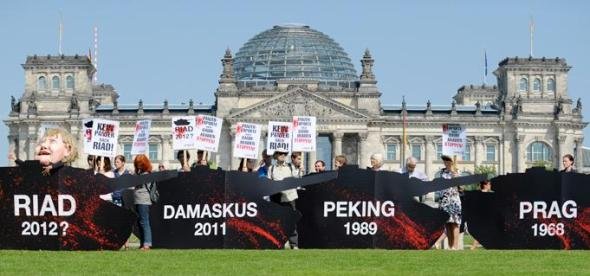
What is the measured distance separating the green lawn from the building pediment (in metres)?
105

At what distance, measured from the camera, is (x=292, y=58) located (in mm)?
143750

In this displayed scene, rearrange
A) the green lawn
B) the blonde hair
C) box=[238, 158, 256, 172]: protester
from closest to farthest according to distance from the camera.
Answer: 1. the green lawn
2. the blonde hair
3. box=[238, 158, 256, 172]: protester

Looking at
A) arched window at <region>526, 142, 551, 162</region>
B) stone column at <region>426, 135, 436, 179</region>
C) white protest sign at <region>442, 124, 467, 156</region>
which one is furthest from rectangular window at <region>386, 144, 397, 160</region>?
white protest sign at <region>442, 124, 467, 156</region>

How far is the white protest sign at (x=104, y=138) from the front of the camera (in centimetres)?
3081

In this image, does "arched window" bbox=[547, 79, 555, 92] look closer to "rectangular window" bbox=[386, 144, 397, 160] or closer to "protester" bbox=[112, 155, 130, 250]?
"rectangular window" bbox=[386, 144, 397, 160]

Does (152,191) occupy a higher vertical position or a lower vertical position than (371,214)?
higher

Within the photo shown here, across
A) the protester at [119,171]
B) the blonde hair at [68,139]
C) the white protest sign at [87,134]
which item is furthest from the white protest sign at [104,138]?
the blonde hair at [68,139]

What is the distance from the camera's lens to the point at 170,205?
26.7 metres

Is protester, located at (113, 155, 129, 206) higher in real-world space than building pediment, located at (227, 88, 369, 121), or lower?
lower

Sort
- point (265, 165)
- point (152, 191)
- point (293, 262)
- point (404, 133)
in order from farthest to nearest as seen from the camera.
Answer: point (404, 133)
point (265, 165)
point (152, 191)
point (293, 262)

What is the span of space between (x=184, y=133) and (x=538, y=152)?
102m

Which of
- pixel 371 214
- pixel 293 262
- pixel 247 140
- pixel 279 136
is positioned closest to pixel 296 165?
pixel 371 214

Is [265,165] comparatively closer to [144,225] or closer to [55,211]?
[144,225]

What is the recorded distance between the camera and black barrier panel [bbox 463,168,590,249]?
2747 centimetres
